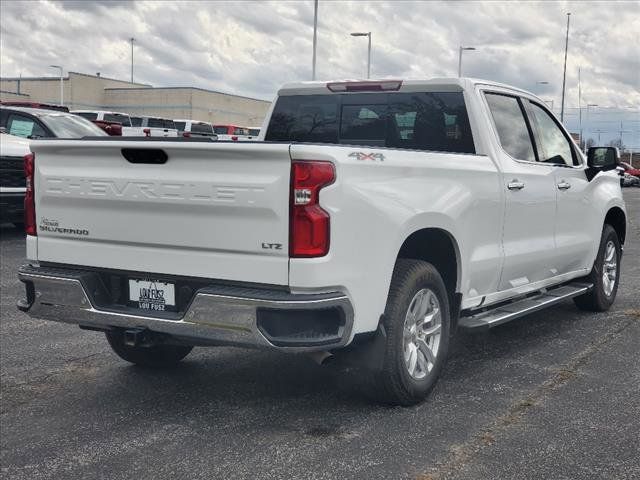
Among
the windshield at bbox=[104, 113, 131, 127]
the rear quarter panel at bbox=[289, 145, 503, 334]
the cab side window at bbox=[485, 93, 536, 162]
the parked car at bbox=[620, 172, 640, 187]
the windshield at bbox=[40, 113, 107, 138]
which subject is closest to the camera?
the rear quarter panel at bbox=[289, 145, 503, 334]

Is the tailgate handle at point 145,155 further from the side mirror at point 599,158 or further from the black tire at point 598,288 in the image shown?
the black tire at point 598,288

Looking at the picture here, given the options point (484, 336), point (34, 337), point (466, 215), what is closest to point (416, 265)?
point (466, 215)

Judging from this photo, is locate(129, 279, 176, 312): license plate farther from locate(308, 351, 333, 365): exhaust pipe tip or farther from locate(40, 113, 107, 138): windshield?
locate(40, 113, 107, 138): windshield

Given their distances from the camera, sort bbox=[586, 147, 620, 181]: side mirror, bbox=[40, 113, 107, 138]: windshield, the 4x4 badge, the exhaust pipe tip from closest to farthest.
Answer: the 4x4 badge
the exhaust pipe tip
bbox=[586, 147, 620, 181]: side mirror
bbox=[40, 113, 107, 138]: windshield

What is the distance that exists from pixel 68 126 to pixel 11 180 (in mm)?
2372

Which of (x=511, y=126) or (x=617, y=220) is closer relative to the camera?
(x=511, y=126)

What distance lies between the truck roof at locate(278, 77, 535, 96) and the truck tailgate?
2163 millimetres

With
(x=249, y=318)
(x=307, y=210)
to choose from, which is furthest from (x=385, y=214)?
(x=249, y=318)

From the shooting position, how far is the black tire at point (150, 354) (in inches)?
214

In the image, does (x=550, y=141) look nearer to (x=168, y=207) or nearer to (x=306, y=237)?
(x=306, y=237)

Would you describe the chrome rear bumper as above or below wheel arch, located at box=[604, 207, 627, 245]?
below

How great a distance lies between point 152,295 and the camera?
14.2 feet

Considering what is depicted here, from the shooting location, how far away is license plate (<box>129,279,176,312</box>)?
4.28 metres

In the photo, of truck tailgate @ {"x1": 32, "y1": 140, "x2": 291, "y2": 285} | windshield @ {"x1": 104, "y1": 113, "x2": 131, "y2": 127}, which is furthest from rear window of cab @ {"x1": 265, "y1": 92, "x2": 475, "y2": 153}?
windshield @ {"x1": 104, "y1": 113, "x2": 131, "y2": 127}
